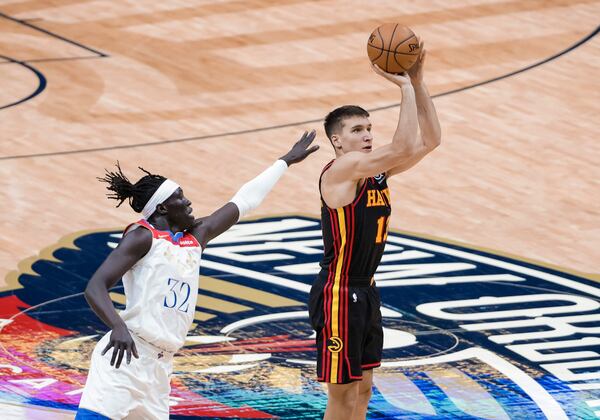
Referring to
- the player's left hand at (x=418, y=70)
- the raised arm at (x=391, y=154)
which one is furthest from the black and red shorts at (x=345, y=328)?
the player's left hand at (x=418, y=70)

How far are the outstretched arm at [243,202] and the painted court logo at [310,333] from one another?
877 millimetres

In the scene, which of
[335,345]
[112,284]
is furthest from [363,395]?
[112,284]

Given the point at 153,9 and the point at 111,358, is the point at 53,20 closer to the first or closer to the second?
the point at 153,9

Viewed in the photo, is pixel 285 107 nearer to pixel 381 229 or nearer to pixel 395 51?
pixel 395 51

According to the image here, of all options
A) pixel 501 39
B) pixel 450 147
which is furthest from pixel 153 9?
pixel 450 147

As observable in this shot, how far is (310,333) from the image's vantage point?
9.45 m

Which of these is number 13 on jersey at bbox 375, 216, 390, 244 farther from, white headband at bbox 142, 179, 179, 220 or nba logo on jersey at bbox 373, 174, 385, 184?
white headband at bbox 142, 179, 179, 220

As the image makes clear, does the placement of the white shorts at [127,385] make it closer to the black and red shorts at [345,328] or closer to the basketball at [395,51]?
the black and red shorts at [345,328]

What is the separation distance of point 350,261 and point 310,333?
2.68 metres

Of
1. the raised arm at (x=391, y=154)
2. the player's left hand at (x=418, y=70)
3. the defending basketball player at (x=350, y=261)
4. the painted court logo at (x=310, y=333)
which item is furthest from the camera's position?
the painted court logo at (x=310, y=333)

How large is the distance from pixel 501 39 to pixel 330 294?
11.4m

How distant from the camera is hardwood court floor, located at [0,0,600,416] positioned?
40.1 ft

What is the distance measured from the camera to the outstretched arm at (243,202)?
6148 millimetres

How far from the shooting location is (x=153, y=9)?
19.0 meters
